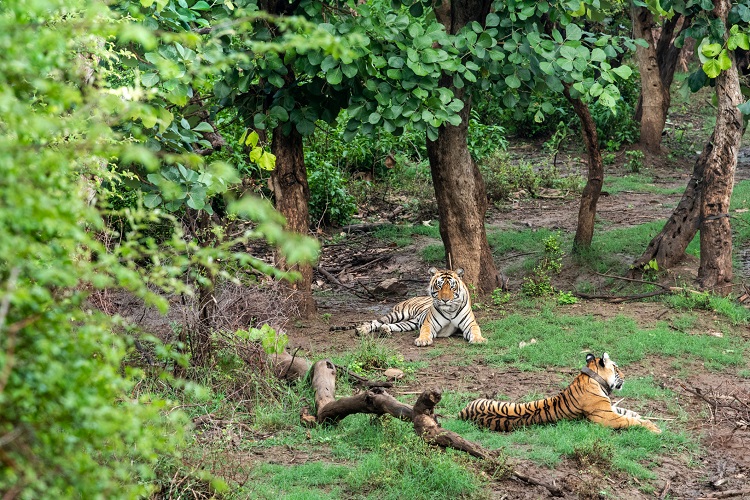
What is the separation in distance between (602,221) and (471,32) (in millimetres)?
5581

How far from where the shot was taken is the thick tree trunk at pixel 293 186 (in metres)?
10.2

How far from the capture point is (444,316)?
9.86m

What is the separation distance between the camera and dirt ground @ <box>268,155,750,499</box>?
5941 millimetres

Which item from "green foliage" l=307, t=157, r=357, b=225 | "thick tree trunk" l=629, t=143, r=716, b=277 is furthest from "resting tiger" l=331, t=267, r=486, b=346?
"green foliage" l=307, t=157, r=357, b=225

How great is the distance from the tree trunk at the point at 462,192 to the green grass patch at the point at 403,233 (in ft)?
8.70

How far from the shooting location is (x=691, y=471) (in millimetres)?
6191

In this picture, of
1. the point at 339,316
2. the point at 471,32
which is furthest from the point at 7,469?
the point at 339,316

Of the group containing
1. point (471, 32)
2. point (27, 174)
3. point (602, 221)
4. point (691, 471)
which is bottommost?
point (691, 471)

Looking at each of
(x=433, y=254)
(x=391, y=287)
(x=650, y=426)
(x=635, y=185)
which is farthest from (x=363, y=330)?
(x=635, y=185)

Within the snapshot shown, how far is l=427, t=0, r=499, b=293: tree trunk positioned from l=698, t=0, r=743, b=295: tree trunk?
255cm

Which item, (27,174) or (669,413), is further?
(669,413)

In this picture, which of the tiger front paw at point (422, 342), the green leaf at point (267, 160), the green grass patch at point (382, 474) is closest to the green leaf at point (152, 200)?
the green leaf at point (267, 160)

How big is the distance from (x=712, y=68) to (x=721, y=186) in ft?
4.33

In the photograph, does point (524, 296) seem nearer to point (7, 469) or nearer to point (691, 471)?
point (691, 471)
